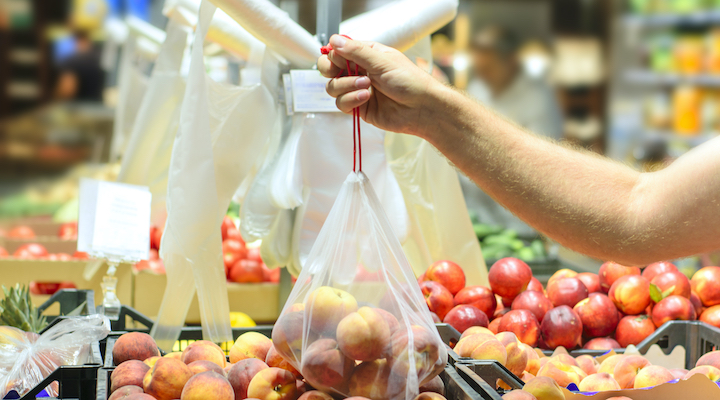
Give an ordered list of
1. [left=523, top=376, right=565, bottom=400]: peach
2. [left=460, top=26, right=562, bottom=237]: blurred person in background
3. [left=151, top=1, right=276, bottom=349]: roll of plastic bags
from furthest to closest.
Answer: [left=460, top=26, right=562, bottom=237]: blurred person in background
[left=151, top=1, right=276, bottom=349]: roll of plastic bags
[left=523, top=376, right=565, bottom=400]: peach

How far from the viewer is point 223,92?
1.61m

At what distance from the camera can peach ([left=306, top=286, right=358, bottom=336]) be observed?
2.88 ft

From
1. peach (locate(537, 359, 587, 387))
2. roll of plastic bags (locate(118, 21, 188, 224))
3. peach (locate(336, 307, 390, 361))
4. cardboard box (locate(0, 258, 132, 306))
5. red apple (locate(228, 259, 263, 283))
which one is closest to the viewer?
peach (locate(336, 307, 390, 361))

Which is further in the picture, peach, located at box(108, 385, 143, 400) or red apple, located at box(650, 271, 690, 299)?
red apple, located at box(650, 271, 690, 299)

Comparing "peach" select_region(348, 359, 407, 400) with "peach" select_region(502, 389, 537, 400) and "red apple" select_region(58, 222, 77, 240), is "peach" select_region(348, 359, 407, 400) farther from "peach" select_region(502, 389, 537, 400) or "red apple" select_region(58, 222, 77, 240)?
"red apple" select_region(58, 222, 77, 240)

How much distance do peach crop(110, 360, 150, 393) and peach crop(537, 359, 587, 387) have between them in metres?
0.72

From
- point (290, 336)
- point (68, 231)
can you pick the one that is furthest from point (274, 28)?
point (68, 231)

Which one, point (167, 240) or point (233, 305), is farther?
point (233, 305)

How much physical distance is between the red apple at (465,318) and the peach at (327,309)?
23.4 inches

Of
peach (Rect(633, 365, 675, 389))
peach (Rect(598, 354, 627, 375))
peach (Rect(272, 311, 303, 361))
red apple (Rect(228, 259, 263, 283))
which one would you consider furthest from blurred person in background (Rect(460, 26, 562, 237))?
peach (Rect(272, 311, 303, 361))

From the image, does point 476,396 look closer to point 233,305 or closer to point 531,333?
point 531,333

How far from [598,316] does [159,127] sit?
1487 mm

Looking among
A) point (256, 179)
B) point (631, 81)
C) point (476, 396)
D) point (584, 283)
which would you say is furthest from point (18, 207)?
point (631, 81)

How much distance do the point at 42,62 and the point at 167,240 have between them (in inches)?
200
